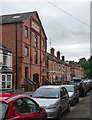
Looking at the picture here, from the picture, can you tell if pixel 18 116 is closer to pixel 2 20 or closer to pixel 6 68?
pixel 6 68

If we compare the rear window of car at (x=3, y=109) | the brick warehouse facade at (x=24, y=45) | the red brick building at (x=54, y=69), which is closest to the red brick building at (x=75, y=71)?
the red brick building at (x=54, y=69)

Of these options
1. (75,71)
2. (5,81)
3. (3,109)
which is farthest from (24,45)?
Result: (75,71)

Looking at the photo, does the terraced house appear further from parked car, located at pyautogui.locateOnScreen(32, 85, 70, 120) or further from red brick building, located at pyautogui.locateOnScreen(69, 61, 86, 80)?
red brick building, located at pyautogui.locateOnScreen(69, 61, 86, 80)

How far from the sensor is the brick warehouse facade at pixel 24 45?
83.5ft

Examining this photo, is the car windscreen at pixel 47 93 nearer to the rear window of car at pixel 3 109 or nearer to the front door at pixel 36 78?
the rear window of car at pixel 3 109

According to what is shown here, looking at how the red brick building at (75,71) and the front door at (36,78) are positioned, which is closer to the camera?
the front door at (36,78)

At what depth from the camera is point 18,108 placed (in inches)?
175

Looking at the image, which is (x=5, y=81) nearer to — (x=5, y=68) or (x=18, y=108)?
(x=5, y=68)

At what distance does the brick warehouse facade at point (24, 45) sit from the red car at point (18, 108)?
1820 cm

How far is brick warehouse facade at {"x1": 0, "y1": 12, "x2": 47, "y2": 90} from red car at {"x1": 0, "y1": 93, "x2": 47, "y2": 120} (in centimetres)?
1820

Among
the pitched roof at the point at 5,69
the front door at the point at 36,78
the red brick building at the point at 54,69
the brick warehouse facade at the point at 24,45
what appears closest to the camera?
the pitched roof at the point at 5,69

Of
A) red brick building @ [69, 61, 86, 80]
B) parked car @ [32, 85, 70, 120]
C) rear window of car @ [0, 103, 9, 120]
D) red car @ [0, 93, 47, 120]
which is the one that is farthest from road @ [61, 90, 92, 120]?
red brick building @ [69, 61, 86, 80]

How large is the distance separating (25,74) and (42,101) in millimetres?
19707

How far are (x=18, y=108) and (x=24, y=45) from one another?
2251 cm
